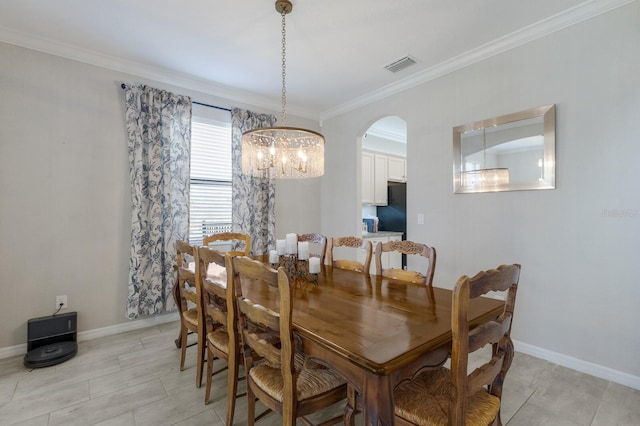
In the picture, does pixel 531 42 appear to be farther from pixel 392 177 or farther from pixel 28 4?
pixel 28 4

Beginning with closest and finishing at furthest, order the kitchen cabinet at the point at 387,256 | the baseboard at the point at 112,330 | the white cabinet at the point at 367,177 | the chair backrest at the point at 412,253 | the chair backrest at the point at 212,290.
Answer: the chair backrest at the point at 212,290 < the chair backrest at the point at 412,253 < the baseboard at the point at 112,330 < the kitchen cabinet at the point at 387,256 < the white cabinet at the point at 367,177

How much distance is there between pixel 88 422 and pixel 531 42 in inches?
170

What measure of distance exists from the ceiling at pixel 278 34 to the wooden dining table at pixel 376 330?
215 cm

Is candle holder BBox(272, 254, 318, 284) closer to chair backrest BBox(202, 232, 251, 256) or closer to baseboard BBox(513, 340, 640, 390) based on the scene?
chair backrest BBox(202, 232, 251, 256)

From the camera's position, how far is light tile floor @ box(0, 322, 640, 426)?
1755mm

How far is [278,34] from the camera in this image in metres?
2.61

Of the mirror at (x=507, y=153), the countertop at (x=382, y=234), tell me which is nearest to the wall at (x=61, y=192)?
the countertop at (x=382, y=234)

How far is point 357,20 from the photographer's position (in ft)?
7.93

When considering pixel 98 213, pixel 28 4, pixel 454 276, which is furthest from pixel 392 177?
pixel 28 4

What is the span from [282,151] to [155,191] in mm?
1634

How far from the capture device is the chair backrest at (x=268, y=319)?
3.73 feet

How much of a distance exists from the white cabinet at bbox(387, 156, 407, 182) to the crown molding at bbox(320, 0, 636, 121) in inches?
72.7

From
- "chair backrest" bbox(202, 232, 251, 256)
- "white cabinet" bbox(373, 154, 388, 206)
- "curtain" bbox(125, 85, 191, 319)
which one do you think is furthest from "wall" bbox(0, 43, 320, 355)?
"white cabinet" bbox(373, 154, 388, 206)

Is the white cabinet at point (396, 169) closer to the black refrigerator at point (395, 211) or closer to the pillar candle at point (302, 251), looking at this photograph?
the black refrigerator at point (395, 211)
